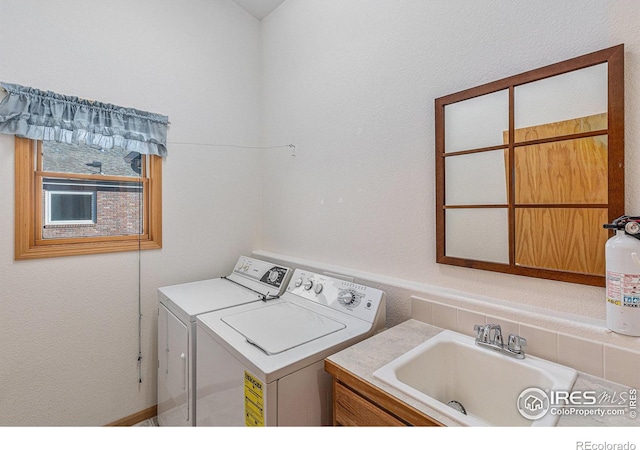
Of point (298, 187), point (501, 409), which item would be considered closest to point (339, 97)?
point (298, 187)

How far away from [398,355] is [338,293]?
1.81 ft

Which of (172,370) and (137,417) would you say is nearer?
(172,370)

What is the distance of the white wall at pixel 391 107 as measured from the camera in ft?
3.51

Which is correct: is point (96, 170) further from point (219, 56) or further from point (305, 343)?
point (305, 343)

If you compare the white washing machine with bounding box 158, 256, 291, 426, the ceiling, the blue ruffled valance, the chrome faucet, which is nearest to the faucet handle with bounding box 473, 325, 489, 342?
the chrome faucet

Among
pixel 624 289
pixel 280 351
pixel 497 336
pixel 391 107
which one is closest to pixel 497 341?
pixel 497 336

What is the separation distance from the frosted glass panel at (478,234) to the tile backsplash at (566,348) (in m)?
0.24

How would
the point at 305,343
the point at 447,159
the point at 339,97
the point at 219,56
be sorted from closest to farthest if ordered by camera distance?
the point at 305,343
the point at 447,159
the point at 339,97
the point at 219,56

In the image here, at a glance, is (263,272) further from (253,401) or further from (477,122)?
(477,122)

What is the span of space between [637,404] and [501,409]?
35 centimetres

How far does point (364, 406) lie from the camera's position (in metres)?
0.94

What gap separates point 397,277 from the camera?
1593 mm

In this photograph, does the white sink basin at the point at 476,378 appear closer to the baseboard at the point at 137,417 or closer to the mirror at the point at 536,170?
the mirror at the point at 536,170

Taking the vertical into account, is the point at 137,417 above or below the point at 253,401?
below
